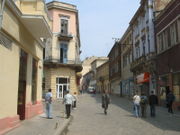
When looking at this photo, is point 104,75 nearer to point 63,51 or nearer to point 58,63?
point 63,51

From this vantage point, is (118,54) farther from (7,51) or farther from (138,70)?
(7,51)

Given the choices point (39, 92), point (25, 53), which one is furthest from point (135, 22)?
point (25, 53)

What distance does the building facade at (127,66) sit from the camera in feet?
126

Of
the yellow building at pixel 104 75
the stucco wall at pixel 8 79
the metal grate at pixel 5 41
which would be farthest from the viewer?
the yellow building at pixel 104 75

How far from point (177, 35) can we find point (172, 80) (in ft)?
12.8

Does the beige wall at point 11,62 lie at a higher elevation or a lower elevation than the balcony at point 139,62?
lower

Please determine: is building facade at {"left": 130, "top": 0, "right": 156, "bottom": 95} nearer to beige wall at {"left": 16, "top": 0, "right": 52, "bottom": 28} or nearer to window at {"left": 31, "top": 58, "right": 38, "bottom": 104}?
window at {"left": 31, "top": 58, "right": 38, "bottom": 104}

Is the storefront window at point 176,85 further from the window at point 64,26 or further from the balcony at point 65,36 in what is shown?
the window at point 64,26

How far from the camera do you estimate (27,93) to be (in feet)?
42.5

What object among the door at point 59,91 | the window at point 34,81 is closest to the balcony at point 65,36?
the door at point 59,91

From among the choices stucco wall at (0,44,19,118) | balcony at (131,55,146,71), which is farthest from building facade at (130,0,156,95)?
stucco wall at (0,44,19,118)

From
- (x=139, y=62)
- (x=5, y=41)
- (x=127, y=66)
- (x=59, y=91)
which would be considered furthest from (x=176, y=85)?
(x=127, y=66)

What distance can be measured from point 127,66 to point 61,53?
37.8 feet

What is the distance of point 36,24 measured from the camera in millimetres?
12117
